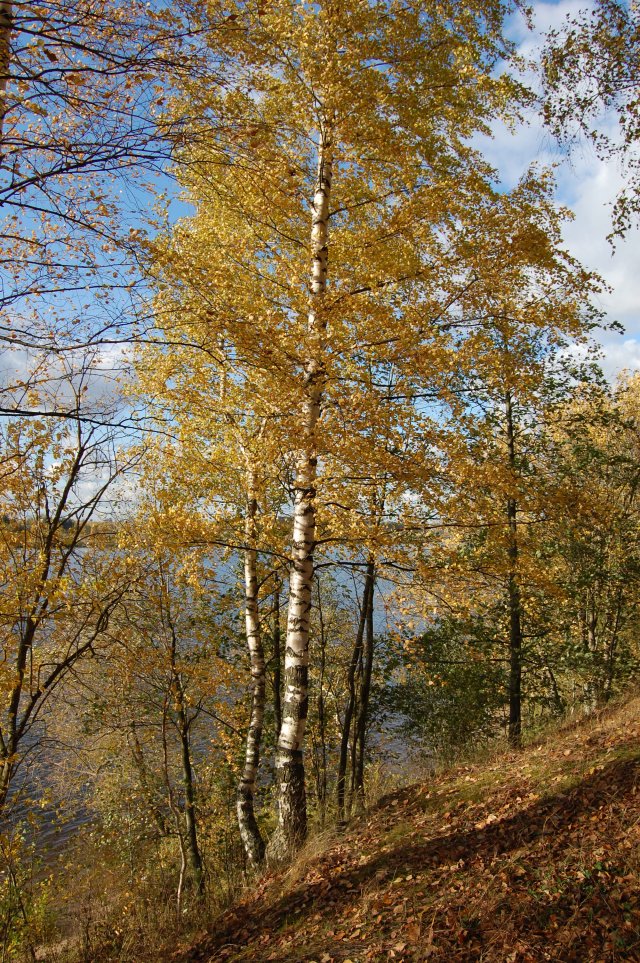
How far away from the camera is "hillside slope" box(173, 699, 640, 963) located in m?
3.18

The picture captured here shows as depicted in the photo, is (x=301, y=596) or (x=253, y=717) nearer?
(x=301, y=596)

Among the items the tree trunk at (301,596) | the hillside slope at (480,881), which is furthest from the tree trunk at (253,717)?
the hillside slope at (480,881)

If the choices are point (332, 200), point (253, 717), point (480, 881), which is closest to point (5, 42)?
point (332, 200)

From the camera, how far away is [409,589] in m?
7.39

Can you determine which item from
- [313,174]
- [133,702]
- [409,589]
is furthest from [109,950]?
[313,174]

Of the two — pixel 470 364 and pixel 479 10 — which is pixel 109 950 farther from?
pixel 479 10

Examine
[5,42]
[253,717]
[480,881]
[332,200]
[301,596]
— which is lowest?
[253,717]

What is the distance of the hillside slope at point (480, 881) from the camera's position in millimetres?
3180

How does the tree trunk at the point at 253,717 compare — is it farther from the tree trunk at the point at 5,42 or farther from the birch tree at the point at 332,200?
the tree trunk at the point at 5,42

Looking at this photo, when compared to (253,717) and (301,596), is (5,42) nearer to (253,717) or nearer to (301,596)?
(301,596)

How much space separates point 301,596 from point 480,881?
2784 mm

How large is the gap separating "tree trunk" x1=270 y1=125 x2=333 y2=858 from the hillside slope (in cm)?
54

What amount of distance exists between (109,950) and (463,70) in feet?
29.5

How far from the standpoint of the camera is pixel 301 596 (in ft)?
18.8
